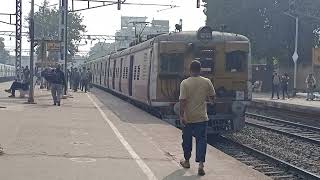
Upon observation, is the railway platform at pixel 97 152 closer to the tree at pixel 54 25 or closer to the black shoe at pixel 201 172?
A: the black shoe at pixel 201 172

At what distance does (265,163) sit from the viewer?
41.9ft

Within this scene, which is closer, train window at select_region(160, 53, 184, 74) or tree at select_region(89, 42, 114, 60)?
train window at select_region(160, 53, 184, 74)

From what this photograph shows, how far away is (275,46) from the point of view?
55719 mm

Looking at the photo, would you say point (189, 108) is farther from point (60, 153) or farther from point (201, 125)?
point (60, 153)

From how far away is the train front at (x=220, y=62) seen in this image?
1631cm

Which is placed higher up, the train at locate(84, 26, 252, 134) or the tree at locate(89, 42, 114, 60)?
the tree at locate(89, 42, 114, 60)

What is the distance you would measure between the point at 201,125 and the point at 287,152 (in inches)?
248

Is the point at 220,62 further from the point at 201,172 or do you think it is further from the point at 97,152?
the point at 201,172

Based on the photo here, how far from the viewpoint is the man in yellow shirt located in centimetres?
884

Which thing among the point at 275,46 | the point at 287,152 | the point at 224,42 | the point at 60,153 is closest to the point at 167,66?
the point at 224,42

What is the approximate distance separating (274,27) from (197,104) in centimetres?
4901

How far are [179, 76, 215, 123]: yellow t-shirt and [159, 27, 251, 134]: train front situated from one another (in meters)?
7.17

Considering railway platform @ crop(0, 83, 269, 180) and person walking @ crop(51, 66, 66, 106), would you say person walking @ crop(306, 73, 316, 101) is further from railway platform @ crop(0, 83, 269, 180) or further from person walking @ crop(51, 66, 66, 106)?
railway platform @ crop(0, 83, 269, 180)


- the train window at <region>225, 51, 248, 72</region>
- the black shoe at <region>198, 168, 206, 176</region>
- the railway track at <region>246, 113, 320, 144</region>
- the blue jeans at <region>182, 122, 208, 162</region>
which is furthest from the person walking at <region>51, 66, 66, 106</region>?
the black shoe at <region>198, 168, 206, 176</region>
